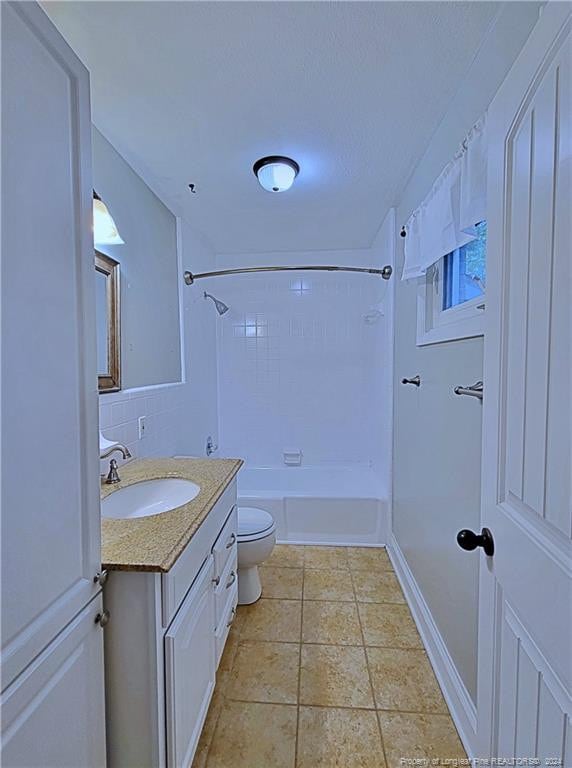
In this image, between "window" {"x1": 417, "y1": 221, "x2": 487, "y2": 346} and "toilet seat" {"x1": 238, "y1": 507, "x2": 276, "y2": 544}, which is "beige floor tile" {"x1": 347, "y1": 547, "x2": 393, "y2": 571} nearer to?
"toilet seat" {"x1": 238, "y1": 507, "x2": 276, "y2": 544}

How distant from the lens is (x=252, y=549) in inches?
77.4

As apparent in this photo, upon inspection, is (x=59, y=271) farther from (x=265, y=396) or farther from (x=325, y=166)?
(x=265, y=396)

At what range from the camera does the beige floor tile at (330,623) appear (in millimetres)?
1799

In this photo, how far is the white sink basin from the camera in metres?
1.44

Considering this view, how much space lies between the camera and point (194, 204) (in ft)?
7.90

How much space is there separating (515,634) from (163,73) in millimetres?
1886

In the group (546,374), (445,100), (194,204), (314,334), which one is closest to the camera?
(546,374)

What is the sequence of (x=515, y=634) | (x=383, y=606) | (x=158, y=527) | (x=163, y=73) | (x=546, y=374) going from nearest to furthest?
(x=546, y=374) → (x=515, y=634) → (x=158, y=527) → (x=163, y=73) → (x=383, y=606)

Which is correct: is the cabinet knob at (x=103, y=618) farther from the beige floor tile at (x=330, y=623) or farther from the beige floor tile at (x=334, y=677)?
the beige floor tile at (x=330, y=623)

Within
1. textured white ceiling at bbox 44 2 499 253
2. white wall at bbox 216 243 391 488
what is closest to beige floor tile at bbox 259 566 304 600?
white wall at bbox 216 243 391 488

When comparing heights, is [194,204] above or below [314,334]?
above

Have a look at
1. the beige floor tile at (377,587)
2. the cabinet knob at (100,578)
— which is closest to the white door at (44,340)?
the cabinet knob at (100,578)

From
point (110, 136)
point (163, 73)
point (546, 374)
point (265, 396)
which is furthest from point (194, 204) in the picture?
point (546, 374)

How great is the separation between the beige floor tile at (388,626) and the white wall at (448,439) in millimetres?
194
